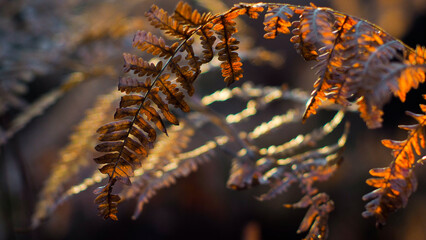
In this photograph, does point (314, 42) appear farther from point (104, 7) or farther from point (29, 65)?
point (104, 7)

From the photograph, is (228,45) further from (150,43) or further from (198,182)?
(198,182)

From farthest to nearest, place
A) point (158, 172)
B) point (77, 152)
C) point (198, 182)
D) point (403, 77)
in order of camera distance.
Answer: point (198, 182) < point (77, 152) < point (158, 172) < point (403, 77)

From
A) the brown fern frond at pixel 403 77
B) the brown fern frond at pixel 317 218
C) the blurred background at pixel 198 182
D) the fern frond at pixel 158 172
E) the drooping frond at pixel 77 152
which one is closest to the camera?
the brown fern frond at pixel 403 77

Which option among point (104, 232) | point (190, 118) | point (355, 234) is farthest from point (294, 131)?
point (190, 118)

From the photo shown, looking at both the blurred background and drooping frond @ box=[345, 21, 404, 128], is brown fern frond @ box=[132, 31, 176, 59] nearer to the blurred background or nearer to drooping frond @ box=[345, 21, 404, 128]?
drooping frond @ box=[345, 21, 404, 128]

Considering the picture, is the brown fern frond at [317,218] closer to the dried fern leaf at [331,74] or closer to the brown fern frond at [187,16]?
the dried fern leaf at [331,74]

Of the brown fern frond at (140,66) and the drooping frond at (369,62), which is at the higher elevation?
the brown fern frond at (140,66)

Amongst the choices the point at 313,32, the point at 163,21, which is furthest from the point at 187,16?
the point at 313,32

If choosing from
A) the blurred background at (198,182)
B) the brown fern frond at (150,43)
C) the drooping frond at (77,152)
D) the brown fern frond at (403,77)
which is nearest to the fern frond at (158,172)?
the drooping frond at (77,152)
